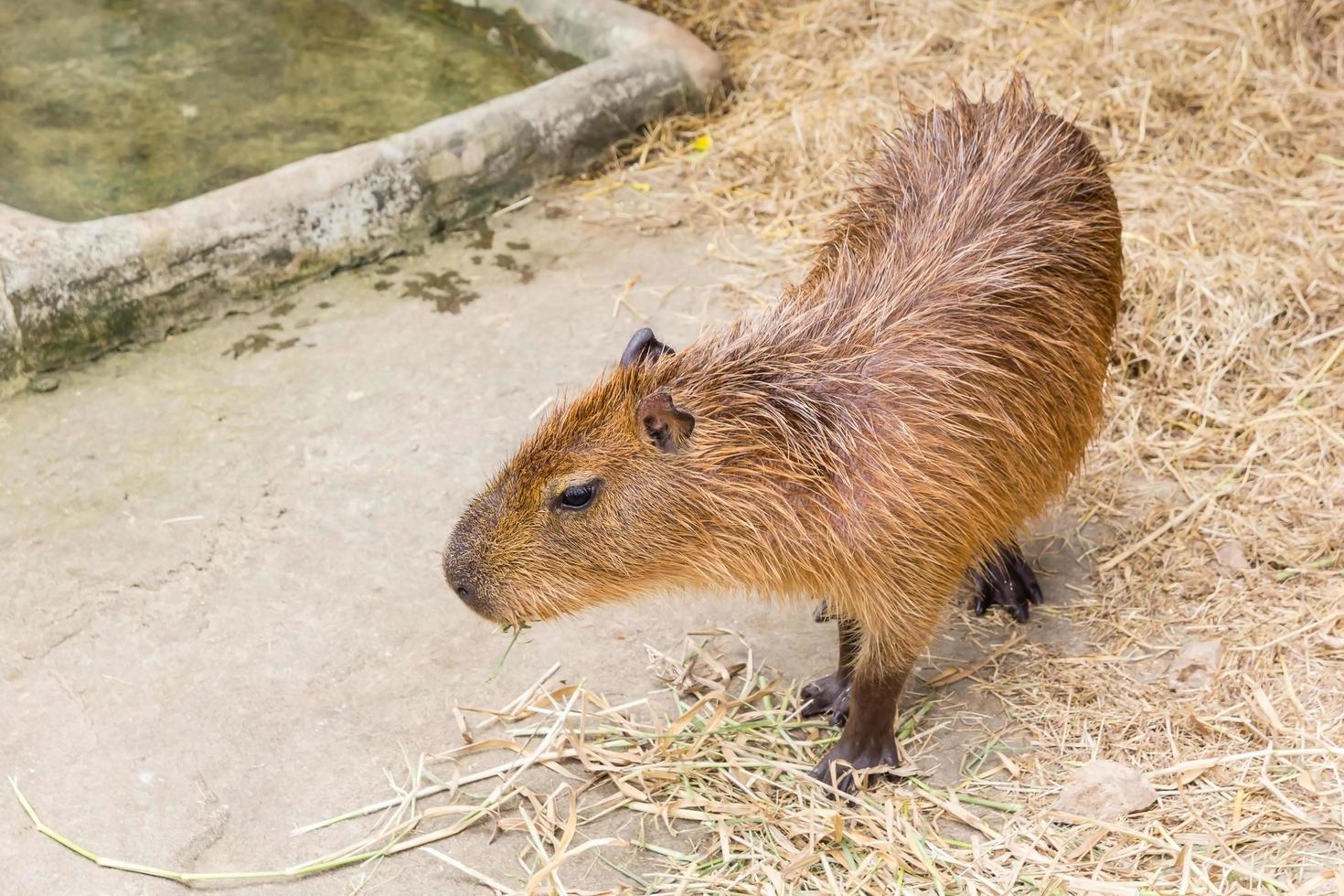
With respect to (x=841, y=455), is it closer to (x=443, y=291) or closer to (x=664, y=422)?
(x=664, y=422)

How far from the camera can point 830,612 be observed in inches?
135

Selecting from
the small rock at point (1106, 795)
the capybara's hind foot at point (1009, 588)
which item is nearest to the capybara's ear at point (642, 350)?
the capybara's hind foot at point (1009, 588)

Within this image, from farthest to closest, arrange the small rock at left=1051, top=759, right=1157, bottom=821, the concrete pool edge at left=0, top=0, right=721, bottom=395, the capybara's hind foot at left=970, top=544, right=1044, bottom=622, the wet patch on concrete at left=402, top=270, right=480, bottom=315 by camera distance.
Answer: the wet patch on concrete at left=402, top=270, right=480, bottom=315, the concrete pool edge at left=0, top=0, right=721, bottom=395, the capybara's hind foot at left=970, top=544, right=1044, bottom=622, the small rock at left=1051, top=759, right=1157, bottom=821

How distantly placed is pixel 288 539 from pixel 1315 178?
4019 millimetres

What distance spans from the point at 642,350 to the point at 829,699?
1093mm

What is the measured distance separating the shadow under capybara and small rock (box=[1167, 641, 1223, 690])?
2.02 ft

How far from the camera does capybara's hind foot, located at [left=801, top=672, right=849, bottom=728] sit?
11.8 ft

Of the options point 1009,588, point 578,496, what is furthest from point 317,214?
point 1009,588

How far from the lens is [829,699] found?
11.9 ft

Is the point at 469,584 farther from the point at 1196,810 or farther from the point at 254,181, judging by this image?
the point at 254,181

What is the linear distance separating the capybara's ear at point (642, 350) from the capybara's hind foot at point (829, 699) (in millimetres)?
1011

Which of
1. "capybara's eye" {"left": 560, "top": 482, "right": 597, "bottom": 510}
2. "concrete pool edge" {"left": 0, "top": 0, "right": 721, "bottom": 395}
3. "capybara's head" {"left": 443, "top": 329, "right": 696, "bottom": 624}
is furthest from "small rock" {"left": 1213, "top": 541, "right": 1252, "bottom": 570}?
"concrete pool edge" {"left": 0, "top": 0, "right": 721, "bottom": 395}

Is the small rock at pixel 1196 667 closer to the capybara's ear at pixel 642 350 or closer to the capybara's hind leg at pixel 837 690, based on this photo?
the capybara's hind leg at pixel 837 690

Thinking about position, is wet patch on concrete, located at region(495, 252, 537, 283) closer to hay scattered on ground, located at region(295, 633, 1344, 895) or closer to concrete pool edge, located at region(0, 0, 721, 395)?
concrete pool edge, located at region(0, 0, 721, 395)
